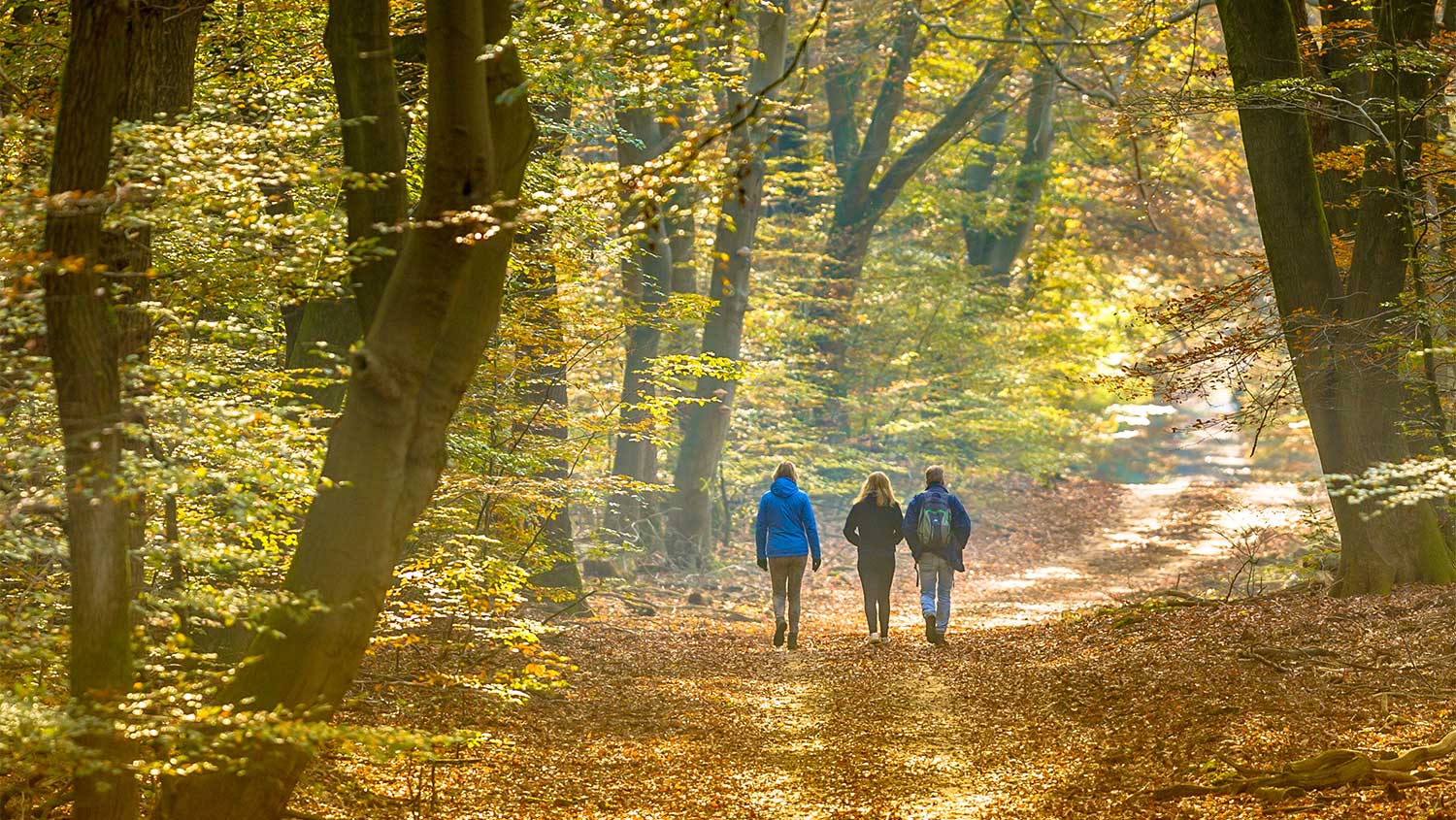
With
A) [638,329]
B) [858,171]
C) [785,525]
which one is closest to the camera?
[785,525]

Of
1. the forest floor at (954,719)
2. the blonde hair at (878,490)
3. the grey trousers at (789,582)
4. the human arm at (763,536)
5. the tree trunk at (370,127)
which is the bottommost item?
the forest floor at (954,719)

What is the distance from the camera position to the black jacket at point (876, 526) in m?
Answer: 12.6

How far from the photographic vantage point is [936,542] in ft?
40.0

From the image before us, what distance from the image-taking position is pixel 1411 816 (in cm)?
527

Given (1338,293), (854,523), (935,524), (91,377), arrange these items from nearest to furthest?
(91,377)
(1338,293)
(935,524)
(854,523)

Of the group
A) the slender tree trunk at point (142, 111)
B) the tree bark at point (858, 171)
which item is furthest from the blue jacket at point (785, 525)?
the tree bark at point (858, 171)

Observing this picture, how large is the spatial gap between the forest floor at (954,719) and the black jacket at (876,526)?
1.01m

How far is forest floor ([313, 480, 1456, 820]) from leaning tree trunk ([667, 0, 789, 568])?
4.92m

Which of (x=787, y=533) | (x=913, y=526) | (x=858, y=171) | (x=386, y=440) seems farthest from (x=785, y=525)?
(x=858, y=171)

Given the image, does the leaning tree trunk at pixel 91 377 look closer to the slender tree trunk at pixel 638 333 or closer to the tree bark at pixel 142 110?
the tree bark at pixel 142 110

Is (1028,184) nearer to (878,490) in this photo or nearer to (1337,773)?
(878,490)

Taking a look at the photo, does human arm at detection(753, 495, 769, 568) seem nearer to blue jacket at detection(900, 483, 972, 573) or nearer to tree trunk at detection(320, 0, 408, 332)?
blue jacket at detection(900, 483, 972, 573)

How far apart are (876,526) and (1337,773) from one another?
685cm

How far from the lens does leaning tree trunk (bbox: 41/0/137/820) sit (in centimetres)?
465
